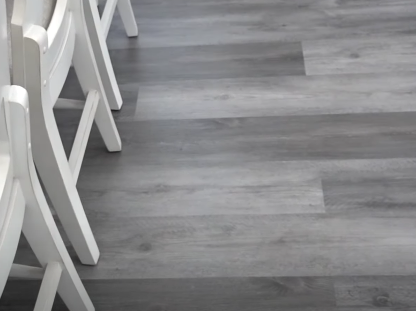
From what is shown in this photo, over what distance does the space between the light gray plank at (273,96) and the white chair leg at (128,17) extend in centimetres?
27

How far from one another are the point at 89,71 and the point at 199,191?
1.34 ft

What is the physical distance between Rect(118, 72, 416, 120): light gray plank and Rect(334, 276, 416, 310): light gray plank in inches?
22.0

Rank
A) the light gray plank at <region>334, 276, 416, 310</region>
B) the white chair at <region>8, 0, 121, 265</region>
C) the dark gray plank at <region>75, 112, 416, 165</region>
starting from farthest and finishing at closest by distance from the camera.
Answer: the dark gray plank at <region>75, 112, 416, 165</region> → the light gray plank at <region>334, 276, 416, 310</region> → the white chair at <region>8, 0, 121, 265</region>

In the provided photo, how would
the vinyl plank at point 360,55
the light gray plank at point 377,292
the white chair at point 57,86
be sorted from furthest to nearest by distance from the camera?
the vinyl plank at point 360,55 < the light gray plank at point 377,292 < the white chair at point 57,86

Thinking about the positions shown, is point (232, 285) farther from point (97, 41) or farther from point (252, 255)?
point (97, 41)

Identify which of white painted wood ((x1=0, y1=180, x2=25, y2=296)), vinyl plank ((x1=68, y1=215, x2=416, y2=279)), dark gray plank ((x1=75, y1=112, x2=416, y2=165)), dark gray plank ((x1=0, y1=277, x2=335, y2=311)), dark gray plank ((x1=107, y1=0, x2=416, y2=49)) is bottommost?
dark gray plank ((x1=0, y1=277, x2=335, y2=311))

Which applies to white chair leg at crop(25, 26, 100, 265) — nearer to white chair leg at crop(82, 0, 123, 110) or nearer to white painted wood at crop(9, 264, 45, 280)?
white painted wood at crop(9, 264, 45, 280)

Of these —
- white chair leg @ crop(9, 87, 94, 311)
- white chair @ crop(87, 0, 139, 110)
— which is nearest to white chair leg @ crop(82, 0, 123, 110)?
white chair @ crop(87, 0, 139, 110)

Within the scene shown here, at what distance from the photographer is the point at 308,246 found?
1349 mm

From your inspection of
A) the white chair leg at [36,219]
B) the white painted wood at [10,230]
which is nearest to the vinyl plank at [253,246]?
the white chair leg at [36,219]

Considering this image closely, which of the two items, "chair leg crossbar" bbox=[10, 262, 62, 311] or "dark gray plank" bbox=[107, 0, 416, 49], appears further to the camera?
"dark gray plank" bbox=[107, 0, 416, 49]

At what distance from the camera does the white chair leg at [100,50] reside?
142 cm

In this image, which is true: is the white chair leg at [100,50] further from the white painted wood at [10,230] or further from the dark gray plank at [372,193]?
the dark gray plank at [372,193]

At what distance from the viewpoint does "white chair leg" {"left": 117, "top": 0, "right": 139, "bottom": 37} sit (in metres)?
1.90
